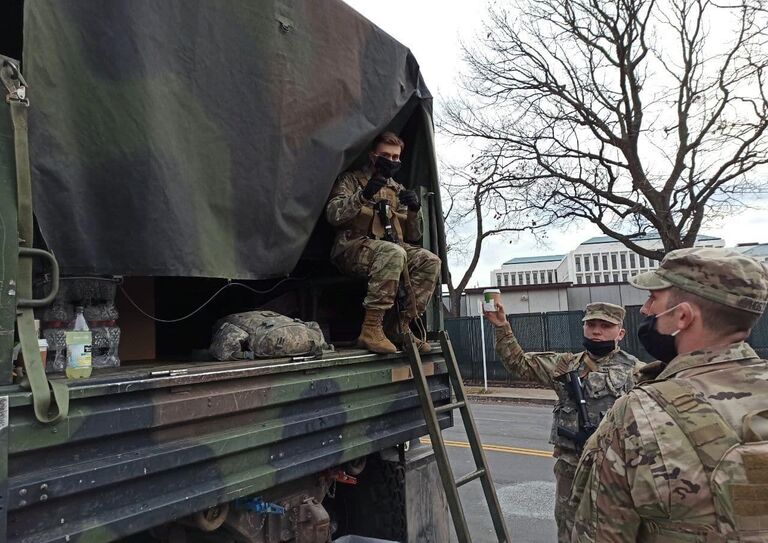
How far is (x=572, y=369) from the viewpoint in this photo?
11.4 feet

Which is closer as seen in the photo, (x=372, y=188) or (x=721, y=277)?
(x=721, y=277)

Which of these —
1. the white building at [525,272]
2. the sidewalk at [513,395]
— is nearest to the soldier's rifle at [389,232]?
the sidewalk at [513,395]

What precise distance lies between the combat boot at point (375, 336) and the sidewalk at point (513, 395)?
1092 cm

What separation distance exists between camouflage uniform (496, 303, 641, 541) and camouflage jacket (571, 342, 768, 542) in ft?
5.15

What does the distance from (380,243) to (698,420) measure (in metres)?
1.84

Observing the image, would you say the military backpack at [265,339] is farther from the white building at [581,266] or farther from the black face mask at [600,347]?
the white building at [581,266]

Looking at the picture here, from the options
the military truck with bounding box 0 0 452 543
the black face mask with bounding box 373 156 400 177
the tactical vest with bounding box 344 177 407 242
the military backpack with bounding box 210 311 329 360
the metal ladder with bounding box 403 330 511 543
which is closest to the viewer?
the military truck with bounding box 0 0 452 543

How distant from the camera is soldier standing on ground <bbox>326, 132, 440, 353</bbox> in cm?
294

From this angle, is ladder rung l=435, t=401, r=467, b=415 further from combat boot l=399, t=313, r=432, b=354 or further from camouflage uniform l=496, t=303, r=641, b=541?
camouflage uniform l=496, t=303, r=641, b=541

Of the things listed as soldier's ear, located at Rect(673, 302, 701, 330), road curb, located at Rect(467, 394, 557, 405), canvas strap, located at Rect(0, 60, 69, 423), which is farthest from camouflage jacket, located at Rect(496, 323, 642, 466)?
road curb, located at Rect(467, 394, 557, 405)

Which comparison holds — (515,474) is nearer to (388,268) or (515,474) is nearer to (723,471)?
(388,268)

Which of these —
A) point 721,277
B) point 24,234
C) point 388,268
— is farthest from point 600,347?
point 24,234

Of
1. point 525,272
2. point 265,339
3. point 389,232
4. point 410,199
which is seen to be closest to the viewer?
point 265,339

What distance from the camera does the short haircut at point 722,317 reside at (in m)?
1.70
